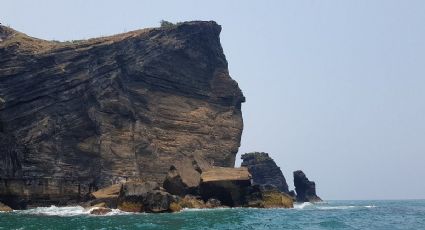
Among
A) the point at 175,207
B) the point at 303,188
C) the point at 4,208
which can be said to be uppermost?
the point at 303,188

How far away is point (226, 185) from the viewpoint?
6312cm

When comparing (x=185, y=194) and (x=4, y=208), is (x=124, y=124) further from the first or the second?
(x=4, y=208)

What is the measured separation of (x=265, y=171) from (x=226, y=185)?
6603 centimetres

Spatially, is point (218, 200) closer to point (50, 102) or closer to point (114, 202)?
point (114, 202)

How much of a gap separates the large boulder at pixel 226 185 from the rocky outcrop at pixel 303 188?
214 ft

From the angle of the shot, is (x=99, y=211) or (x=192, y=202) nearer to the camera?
(x=99, y=211)

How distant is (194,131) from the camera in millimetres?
84125

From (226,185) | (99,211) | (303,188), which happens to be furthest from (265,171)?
(99,211)

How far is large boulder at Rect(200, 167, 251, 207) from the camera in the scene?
62.5 meters

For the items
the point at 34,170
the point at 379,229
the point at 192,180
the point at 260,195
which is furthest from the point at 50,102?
the point at 379,229

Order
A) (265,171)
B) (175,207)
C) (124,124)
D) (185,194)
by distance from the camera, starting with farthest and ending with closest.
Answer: (265,171), (124,124), (185,194), (175,207)

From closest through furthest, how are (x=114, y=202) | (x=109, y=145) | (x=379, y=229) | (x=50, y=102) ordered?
1. (x=379, y=229)
2. (x=114, y=202)
3. (x=50, y=102)
4. (x=109, y=145)

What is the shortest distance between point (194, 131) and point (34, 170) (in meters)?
28.7

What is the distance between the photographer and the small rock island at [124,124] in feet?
207
